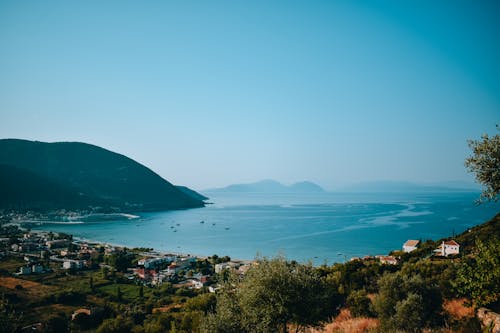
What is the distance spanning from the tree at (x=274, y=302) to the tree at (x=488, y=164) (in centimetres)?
558

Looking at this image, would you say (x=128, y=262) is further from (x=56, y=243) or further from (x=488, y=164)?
(x=488, y=164)

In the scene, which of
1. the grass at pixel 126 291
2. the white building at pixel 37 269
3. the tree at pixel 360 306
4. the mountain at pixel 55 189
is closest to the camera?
the tree at pixel 360 306

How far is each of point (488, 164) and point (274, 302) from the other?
7.25 m

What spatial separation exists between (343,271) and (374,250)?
1835 inches

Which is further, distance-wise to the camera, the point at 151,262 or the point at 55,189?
the point at 55,189

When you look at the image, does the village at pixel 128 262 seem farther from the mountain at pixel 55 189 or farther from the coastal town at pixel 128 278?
the mountain at pixel 55 189

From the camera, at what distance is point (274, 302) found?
9250mm

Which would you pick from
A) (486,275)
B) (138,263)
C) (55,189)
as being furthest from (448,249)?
Answer: (55,189)

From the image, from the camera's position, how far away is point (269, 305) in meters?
9.12

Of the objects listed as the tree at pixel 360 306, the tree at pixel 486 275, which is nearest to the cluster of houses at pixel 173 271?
the tree at pixel 360 306

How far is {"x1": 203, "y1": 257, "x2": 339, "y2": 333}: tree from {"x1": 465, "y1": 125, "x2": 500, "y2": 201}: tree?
18.3 feet

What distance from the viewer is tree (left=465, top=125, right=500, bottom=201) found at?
28.1 feet

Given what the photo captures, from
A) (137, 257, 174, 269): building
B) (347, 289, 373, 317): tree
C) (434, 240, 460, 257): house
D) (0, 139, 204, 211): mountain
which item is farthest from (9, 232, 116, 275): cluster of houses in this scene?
(0, 139, 204, 211): mountain

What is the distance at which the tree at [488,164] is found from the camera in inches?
337
